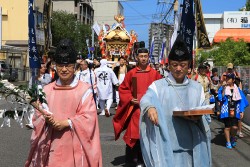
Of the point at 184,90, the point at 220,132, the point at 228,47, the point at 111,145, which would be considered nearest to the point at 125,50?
the point at 228,47

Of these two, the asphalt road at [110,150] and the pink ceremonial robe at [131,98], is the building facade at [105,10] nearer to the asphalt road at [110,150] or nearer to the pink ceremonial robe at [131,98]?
the asphalt road at [110,150]

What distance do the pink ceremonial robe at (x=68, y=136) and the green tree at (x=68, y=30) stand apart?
5063 cm

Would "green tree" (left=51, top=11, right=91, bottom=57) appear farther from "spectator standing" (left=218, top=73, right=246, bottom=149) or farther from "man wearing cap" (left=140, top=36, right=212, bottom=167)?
"man wearing cap" (left=140, top=36, right=212, bottom=167)

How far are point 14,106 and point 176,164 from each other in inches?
60.8

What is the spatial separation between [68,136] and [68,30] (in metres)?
54.0

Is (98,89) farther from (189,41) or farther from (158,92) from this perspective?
(158,92)

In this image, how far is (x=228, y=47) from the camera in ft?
72.4

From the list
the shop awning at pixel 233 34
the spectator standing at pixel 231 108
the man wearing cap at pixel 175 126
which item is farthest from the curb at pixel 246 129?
the shop awning at pixel 233 34

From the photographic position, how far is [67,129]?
4.14 meters

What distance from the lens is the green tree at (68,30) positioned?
56.3 meters

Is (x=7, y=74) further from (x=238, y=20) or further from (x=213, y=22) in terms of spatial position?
(x=213, y=22)

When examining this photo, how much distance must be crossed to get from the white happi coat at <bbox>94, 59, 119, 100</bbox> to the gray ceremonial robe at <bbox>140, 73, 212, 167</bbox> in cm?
1000

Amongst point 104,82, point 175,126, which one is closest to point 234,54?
point 104,82

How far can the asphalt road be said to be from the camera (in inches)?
303
